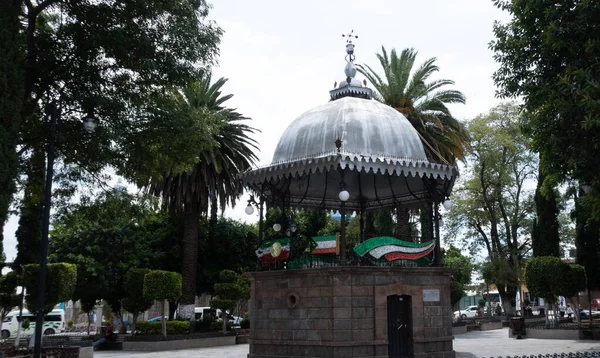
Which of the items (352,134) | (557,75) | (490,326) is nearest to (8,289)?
(352,134)

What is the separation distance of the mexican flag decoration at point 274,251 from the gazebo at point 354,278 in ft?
0.15

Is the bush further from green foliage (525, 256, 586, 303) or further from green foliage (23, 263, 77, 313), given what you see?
green foliage (525, 256, 586, 303)

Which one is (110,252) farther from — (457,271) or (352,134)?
(457,271)

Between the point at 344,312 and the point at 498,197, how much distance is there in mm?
31049

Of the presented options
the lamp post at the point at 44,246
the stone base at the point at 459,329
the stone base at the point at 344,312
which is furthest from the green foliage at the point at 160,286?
the stone base at the point at 459,329

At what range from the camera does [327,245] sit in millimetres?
18078

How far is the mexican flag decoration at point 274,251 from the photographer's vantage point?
19.1 metres

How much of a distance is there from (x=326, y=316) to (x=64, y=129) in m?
10.1

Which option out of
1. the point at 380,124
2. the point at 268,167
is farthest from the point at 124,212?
the point at 380,124

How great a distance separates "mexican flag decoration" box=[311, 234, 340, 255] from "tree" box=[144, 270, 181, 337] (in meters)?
12.9

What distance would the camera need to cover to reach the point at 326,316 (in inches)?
669

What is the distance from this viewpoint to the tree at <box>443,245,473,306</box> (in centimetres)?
3878

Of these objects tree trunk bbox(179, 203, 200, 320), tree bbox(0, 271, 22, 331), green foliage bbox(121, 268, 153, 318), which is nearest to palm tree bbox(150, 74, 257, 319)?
tree trunk bbox(179, 203, 200, 320)

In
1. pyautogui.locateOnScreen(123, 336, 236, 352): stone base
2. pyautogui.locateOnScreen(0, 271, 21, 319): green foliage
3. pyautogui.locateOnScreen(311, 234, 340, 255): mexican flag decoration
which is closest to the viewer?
pyautogui.locateOnScreen(311, 234, 340, 255): mexican flag decoration
